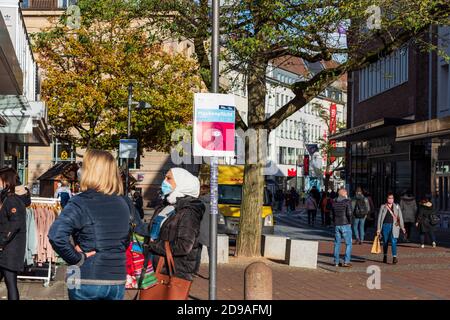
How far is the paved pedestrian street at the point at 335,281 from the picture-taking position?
1395 cm

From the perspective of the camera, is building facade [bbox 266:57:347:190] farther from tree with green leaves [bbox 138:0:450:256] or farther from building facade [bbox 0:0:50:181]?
tree with green leaves [bbox 138:0:450:256]

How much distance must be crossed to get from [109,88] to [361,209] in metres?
19.5

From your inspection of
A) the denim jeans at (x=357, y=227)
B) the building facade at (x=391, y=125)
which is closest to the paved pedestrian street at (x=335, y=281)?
the denim jeans at (x=357, y=227)

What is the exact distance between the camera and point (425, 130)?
30125 mm

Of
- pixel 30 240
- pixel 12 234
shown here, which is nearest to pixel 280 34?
pixel 30 240

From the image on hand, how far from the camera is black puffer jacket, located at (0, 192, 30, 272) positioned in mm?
10070

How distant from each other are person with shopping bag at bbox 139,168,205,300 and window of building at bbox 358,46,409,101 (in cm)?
3135

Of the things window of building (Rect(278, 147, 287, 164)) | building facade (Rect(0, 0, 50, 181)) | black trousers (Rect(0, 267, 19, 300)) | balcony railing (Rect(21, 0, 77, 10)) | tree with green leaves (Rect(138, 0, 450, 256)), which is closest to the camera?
black trousers (Rect(0, 267, 19, 300))

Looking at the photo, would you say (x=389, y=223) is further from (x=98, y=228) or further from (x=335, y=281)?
(x=98, y=228)

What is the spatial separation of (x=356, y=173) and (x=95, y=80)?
17.0 meters

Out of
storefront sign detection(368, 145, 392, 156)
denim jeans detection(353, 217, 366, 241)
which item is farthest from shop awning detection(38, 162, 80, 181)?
storefront sign detection(368, 145, 392, 156)

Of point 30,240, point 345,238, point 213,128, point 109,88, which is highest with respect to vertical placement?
point 109,88

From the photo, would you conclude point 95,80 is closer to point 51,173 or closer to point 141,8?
point 51,173

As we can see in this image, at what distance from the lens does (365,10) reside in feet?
56.1
